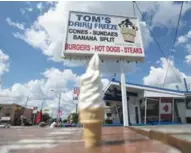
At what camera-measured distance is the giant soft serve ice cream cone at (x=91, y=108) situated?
132 inches

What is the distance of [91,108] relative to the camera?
3361mm

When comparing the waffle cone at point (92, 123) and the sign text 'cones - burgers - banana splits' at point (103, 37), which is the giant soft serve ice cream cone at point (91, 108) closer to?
the waffle cone at point (92, 123)

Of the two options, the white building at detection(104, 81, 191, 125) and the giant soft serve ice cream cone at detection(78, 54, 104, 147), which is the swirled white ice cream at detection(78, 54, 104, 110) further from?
the white building at detection(104, 81, 191, 125)

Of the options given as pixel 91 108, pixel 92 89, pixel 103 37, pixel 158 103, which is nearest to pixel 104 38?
pixel 103 37

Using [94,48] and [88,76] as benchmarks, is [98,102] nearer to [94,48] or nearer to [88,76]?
[88,76]

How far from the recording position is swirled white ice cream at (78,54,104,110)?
3412 millimetres

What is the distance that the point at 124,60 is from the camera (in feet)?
55.2

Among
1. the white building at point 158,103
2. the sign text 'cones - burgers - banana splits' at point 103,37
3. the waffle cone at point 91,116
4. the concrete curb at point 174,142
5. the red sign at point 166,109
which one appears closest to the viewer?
the concrete curb at point 174,142

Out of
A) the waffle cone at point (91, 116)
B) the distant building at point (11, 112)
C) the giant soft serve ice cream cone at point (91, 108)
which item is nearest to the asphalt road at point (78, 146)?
the giant soft serve ice cream cone at point (91, 108)

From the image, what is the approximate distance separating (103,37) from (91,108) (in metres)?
13.4

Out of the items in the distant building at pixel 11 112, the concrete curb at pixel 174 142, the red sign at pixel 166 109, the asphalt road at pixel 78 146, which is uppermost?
the distant building at pixel 11 112

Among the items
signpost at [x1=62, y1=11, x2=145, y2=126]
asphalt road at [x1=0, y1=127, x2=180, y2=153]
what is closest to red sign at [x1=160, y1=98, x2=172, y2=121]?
signpost at [x1=62, y1=11, x2=145, y2=126]

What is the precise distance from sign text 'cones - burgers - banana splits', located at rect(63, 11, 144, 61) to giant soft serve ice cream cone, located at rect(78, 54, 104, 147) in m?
12.1

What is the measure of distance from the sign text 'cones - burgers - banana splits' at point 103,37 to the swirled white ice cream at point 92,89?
1202 cm
